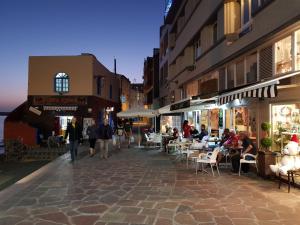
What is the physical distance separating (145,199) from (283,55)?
22.4 feet

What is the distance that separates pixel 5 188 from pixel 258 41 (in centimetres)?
972

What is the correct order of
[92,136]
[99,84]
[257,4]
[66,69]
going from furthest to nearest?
1. [99,84]
2. [66,69]
3. [92,136]
4. [257,4]

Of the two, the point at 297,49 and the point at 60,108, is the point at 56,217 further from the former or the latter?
the point at 60,108

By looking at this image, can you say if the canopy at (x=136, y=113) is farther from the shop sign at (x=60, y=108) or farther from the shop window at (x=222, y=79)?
the shop sign at (x=60, y=108)

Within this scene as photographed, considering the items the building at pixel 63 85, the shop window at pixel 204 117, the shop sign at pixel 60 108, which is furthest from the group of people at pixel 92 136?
the building at pixel 63 85

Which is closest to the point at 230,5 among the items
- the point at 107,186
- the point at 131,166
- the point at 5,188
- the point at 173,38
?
the point at 131,166

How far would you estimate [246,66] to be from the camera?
1457 centimetres

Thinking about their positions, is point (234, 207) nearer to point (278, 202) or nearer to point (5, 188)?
point (278, 202)

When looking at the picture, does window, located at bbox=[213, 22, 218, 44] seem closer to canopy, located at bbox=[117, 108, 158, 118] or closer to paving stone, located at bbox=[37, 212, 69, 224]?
canopy, located at bbox=[117, 108, 158, 118]

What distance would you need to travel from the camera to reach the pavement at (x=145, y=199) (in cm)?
667

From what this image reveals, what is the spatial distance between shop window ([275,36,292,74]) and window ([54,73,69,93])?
79.3 feet

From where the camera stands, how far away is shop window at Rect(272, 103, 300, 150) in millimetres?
10562

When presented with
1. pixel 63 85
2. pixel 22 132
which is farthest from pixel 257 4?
pixel 63 85

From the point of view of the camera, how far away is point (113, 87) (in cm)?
4716
